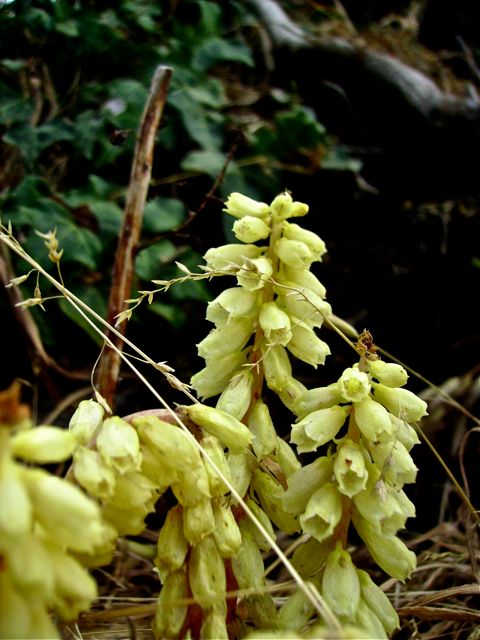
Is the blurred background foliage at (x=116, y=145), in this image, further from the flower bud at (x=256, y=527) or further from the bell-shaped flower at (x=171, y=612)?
the bell-shaped flower at (x=171, y=612)

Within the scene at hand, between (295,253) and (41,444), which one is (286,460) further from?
(41,444)

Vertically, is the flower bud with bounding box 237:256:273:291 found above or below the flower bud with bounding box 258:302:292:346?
above

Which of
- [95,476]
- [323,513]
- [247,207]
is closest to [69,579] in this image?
[95,476]

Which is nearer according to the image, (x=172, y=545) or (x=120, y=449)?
(x=120, y=449)

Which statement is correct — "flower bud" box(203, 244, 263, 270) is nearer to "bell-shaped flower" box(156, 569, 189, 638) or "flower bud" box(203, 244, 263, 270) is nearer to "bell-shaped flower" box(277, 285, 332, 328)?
"bell-shaped flower" box(277, 285, 332, 328)

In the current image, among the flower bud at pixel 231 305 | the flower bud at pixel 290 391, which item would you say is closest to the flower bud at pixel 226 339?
the flower bud at pixel 231 305

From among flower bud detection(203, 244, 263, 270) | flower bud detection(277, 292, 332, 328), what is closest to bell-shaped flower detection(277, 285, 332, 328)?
flower bud detection(277, 292, 332, 328)

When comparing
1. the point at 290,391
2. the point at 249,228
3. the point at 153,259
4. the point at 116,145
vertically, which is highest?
the point at 249,228

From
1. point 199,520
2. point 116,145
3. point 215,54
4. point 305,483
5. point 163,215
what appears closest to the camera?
point 199,520
